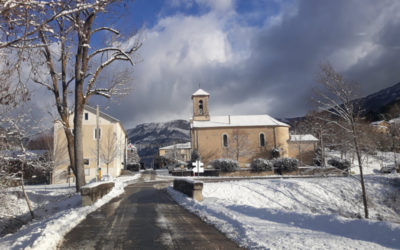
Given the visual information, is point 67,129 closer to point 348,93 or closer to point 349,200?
point 348,93

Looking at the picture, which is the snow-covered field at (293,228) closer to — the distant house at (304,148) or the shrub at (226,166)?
the shrub at (226,166)

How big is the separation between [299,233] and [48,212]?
46.4ft

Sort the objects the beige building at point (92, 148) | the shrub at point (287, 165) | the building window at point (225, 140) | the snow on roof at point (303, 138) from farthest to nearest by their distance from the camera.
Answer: the building window at point (225, 140) < the snow on roof at point (303, 138) < the shrub at point (287, 165) < the beige building at point (92, 148)

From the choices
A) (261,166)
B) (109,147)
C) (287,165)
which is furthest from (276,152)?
(109,147)

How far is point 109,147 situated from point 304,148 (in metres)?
33.9

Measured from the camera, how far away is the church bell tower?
56.8 meters

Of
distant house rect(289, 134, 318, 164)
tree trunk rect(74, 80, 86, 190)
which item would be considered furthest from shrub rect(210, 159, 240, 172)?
tree trunk rect(74, 80, 86, 190)

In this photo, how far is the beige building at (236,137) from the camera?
53.7 m

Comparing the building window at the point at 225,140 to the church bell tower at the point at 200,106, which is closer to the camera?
the building window at the point at 225,140

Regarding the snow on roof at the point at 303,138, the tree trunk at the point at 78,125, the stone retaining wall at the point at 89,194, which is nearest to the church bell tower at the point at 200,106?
the snow on roof at the point at 303,138

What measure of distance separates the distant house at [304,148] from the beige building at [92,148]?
3143cm

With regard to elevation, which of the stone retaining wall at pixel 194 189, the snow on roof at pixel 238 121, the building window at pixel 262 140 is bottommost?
the stone retaining wall at pixel 194 189

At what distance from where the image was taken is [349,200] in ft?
77.1

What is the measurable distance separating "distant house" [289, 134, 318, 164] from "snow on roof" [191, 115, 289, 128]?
12.5ft
